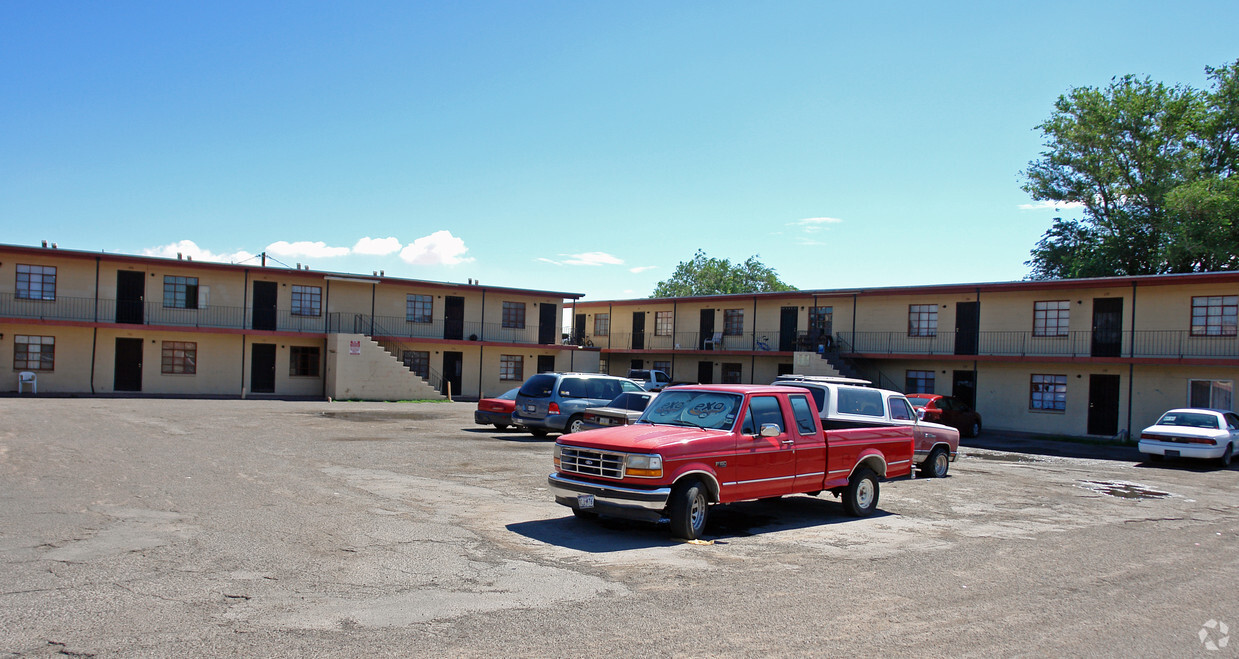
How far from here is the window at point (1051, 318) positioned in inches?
1195

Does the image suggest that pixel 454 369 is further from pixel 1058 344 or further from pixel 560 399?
pixel 1058 344

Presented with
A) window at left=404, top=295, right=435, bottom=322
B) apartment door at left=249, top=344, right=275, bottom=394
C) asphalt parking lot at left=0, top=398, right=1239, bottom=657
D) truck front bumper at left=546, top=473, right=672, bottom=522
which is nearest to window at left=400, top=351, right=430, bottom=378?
window at left=404, top=295, right=435, bottom=322

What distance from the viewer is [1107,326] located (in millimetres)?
29172

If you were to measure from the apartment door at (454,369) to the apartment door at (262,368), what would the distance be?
8.11m

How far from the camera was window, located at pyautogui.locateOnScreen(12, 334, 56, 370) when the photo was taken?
108 ft

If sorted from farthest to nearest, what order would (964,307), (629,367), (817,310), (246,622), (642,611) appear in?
(629,367) → (817,310) → (964,307) → (642,611) → (246,622)

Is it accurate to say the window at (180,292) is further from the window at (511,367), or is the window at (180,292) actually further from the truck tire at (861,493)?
the truck tire at (861,493)

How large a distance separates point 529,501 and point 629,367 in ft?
122

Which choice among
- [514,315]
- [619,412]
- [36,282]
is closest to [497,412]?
[619,412]

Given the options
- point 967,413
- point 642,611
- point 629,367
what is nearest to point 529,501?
point 642,611

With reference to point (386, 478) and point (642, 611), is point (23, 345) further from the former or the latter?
point (642, 611)

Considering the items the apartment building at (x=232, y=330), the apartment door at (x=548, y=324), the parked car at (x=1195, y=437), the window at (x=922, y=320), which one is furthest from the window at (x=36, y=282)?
the parked car at (x=1195, y=437)

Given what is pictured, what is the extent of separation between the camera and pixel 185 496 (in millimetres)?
10266

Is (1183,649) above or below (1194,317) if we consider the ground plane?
below
